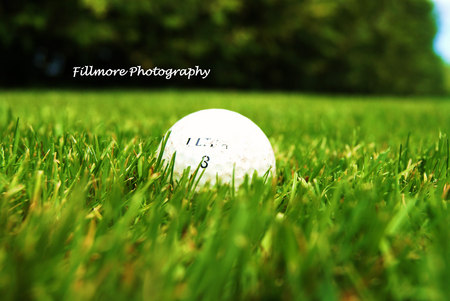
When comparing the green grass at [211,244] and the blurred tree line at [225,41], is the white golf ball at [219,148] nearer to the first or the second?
the green grass at [211,244]

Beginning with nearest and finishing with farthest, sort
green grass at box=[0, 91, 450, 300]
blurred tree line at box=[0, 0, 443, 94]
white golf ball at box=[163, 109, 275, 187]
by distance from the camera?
green grass at box=[0, 91, 450, 300] < white golf ball at box=[163, 109, 275, 187] < blurred tree line at box=[0, 0, 443, 94]

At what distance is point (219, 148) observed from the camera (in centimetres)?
144

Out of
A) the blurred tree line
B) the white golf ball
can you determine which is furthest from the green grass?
the blurred tree line

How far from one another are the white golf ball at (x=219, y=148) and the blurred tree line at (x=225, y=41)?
8363 millimetres

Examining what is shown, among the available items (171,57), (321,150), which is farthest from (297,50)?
(321,150)

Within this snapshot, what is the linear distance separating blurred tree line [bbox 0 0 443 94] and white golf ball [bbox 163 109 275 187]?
836cm

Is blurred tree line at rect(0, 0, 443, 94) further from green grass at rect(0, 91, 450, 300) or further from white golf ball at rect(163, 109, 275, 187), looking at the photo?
green grass at rect(0, 91, 450, 300)

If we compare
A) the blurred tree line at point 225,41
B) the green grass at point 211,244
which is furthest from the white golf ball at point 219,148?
the blurred tree line at point 225,41

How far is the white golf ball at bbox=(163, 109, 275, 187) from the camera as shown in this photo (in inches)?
55.4

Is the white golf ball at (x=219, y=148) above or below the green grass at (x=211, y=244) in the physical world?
above

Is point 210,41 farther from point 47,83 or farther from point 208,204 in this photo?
point 208,204

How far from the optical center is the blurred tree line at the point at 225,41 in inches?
419

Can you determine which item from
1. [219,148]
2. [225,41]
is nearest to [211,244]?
[219,148]

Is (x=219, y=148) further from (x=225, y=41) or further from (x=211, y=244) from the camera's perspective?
(x=225, y=41)
